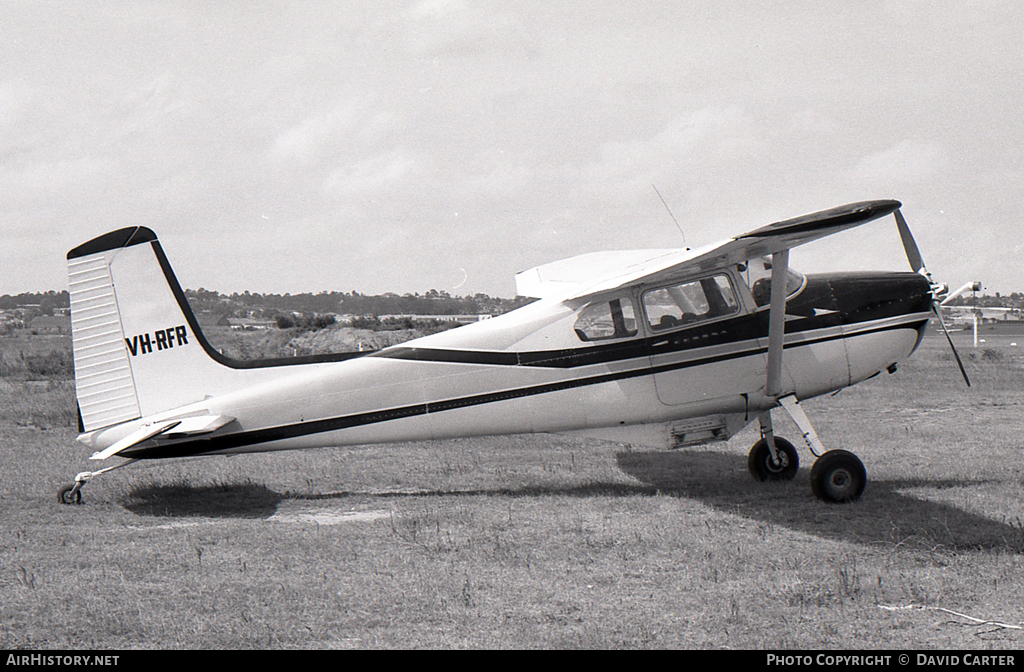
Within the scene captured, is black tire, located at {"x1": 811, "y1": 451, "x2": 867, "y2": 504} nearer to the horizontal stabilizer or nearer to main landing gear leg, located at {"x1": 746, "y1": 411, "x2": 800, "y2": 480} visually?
main landing gear leg, located at {"x1": 746, "y1": 411, "x2": 800, "y2": 480}

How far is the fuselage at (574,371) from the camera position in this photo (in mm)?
8164

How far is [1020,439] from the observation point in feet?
37.4

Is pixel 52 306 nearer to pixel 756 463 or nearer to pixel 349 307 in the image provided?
pixel 349 307

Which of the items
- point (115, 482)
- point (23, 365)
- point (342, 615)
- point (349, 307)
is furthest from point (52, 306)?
point (342, 615)

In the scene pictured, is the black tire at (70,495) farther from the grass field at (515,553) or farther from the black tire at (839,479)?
the black tire at (839,479)

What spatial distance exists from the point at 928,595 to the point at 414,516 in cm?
425

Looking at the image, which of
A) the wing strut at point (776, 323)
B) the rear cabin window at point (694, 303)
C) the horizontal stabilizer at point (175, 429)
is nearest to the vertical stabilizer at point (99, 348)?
the horizontal stabilizer at point (175, 429)

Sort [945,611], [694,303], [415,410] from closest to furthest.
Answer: [945,611]
[415,410]
[694,303]

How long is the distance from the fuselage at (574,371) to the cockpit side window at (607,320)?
0.03 ft

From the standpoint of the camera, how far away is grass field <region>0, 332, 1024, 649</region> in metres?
4.68

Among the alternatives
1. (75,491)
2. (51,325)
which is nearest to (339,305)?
(51,325)

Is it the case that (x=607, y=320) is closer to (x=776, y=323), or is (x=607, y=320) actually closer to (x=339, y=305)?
(x=776, y=323)

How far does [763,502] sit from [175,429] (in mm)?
5728

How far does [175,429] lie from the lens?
771 cm
